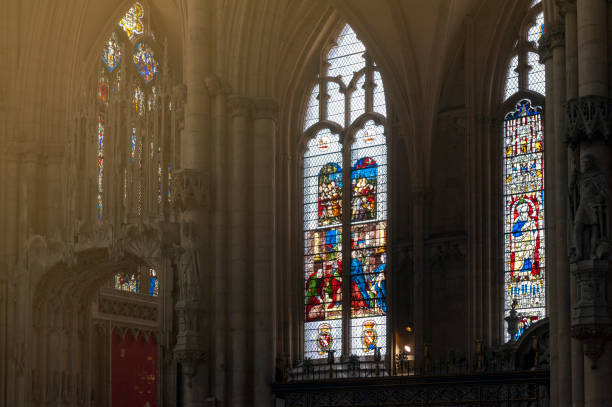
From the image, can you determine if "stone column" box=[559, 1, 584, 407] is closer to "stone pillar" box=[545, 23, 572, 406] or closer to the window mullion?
"stone pillar" box=[545, 23, 572, 406]

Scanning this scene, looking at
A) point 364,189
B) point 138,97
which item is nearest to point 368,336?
point 364,189

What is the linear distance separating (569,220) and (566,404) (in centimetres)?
281

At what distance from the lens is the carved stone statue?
15938 millimetres

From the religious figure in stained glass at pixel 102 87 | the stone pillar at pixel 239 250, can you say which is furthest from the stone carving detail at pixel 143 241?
the religious figure in stained glass at pixel 102 87

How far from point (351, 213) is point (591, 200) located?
18.3 meters

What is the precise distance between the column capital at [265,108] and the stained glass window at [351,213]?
8980 mm

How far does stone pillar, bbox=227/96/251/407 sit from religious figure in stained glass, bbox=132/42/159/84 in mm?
10004

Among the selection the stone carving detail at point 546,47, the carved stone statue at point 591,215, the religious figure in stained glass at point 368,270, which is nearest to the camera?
the carved stone statue at point 591,215

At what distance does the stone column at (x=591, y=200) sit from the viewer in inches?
619

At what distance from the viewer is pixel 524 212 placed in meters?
30.9

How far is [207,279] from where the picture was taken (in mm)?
23984

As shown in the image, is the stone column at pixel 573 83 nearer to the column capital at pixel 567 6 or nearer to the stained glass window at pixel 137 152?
the column capital at pixel 567 6

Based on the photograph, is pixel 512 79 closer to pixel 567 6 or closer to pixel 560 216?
pixel 560 216

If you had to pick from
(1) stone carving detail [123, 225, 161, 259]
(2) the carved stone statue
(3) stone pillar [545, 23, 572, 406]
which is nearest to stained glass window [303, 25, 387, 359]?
(1) stone carving detail [123, 225, 161, 259]
